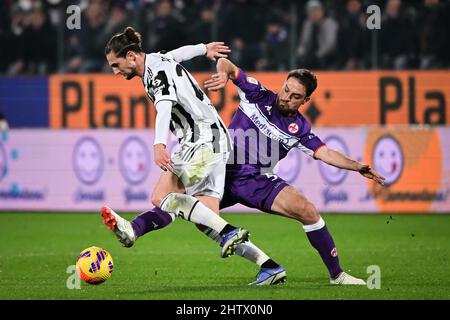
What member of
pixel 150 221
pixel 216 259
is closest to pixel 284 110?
pixel 150 221

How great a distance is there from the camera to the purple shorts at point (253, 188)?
841cm

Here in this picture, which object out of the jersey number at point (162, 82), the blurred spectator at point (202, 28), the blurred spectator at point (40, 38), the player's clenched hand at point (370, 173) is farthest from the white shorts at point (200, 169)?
the blurred spectator at point (40, 38)

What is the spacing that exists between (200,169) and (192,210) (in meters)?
0.43

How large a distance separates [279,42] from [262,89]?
856 cm

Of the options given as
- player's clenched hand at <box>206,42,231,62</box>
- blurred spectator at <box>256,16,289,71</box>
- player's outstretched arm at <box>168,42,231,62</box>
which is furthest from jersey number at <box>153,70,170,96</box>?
blurred spectator at <box>256,16,289,71</box>

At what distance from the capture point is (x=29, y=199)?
1711 cm

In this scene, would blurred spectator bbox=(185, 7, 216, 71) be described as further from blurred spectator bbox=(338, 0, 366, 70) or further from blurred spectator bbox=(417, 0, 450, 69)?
blurred spectator bbox=(417, 0, 450, 69)

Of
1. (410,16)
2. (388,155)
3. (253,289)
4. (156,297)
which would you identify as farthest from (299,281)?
(410,16)

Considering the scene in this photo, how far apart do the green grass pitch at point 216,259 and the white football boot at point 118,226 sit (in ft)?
1.40

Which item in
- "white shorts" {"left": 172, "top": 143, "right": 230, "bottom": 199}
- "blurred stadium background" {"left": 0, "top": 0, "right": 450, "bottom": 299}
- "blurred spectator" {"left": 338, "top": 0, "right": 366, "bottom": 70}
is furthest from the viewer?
"blurred spectator" {"left": 338, "top": 0, "right": 366, "bottom": 70}

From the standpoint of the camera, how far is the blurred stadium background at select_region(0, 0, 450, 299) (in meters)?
16.1

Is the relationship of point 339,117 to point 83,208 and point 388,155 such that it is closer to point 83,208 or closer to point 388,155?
point 388,155

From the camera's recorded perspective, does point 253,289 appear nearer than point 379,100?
Yes

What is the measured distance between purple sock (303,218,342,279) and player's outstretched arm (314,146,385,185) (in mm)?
513
